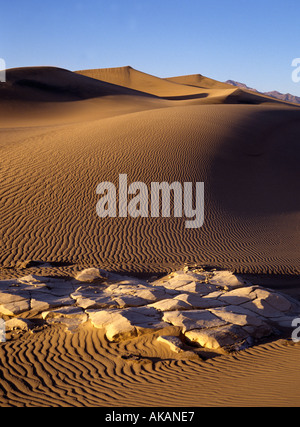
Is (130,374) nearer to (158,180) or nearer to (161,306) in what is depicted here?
(161,306)

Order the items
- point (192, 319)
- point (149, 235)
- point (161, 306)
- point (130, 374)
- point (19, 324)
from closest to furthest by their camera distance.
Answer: point (130, 374) → point (192, 319) → point (19, 324) → point (161, 306) → point (149, 235)

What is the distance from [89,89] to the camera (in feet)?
180

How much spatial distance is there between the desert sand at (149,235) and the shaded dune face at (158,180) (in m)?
0.07

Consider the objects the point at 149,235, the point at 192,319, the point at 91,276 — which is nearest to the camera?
the point at 192,319

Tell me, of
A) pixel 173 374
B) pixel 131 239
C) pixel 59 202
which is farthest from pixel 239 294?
pixel 59 202

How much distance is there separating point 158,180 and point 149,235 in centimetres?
460

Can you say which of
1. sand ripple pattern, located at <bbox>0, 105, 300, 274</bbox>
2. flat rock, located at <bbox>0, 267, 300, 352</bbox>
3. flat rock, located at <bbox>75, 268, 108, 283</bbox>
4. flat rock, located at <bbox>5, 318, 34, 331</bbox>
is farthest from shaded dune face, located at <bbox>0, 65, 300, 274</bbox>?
flat rock, located at <bbox>5, 318, 34, 331</bbox>

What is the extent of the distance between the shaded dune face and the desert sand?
0.07 meters

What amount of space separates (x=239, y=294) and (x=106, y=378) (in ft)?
14.3

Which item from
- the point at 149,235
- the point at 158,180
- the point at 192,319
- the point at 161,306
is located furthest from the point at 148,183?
the point at 192,319

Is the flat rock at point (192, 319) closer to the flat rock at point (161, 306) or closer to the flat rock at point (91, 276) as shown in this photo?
the flat rock at point (161, 306)

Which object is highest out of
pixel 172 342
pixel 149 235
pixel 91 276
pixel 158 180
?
pixel 158 180

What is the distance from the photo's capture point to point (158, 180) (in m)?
20.1

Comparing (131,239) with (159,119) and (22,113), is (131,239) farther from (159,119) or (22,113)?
(22,113)
